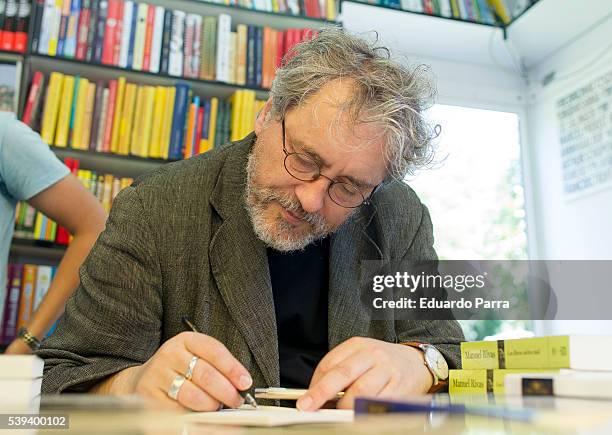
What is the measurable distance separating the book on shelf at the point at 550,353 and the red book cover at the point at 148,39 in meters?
2.01

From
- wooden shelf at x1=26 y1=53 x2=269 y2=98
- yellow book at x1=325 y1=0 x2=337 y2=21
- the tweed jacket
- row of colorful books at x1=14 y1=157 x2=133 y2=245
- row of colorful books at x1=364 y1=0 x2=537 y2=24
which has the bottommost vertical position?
the tweed jacket

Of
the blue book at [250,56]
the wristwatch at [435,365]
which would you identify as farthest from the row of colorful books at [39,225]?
the wristwatch at [435,365]

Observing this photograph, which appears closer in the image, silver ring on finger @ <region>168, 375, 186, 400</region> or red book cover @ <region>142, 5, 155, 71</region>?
silver ring on finger @ <region>168, 375, 186, 400</region>

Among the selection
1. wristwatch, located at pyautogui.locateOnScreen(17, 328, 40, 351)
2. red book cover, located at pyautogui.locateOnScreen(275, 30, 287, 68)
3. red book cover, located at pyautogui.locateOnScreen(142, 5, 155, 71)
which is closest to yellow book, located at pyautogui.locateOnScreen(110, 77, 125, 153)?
red book cover, located at pyautogui.locateOnScreen(142, 5, 155, 71)

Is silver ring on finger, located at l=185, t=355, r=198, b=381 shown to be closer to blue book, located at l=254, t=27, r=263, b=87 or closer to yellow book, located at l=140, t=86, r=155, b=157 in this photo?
yellow book, located at l=140, t=86, r=155, b=157

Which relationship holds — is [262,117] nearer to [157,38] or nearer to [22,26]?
[157,38]

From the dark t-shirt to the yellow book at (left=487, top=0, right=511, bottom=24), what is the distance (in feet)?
8.08

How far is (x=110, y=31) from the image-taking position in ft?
7.96

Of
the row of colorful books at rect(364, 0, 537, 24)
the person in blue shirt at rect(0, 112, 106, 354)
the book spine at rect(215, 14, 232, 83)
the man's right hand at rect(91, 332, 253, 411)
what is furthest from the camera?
the row of colorful books at rect(364, 0, 537, 24)

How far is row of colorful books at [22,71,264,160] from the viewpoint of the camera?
91.3 inches

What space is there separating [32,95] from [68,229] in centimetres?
73

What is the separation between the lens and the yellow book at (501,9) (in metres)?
3.25

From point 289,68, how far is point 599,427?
947 millimetres

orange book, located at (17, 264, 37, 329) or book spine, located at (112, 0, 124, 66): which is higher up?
book spine, located at (112, 0, 124, 66)
